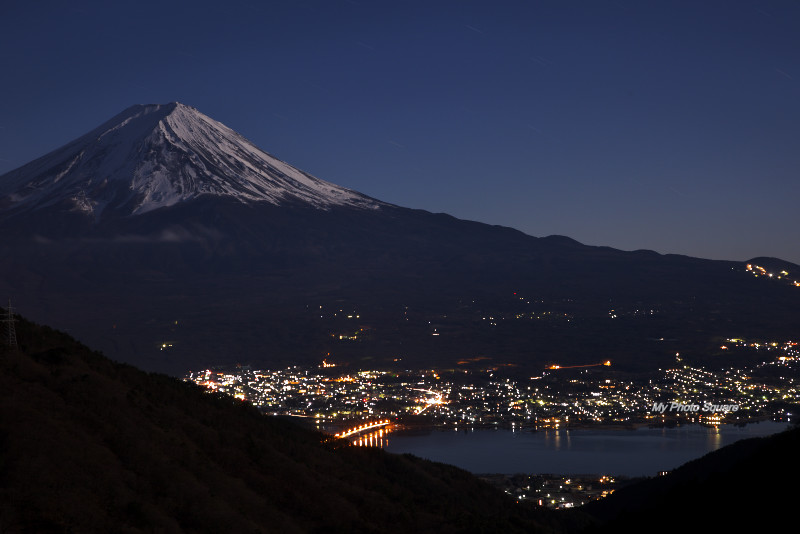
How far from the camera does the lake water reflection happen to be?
2245 inches

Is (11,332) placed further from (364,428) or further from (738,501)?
(364,428)

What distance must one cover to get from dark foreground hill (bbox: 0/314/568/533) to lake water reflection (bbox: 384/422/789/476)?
68.7ft

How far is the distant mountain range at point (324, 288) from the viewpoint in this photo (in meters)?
125

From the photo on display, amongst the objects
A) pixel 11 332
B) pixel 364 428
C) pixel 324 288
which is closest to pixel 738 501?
pixel 11 332

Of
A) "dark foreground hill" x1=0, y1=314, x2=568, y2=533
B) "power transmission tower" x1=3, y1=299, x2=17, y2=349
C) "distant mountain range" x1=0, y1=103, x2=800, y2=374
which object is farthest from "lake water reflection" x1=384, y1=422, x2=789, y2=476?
"distant mountain range" x1=0, y1=103, x2=800, y2=374

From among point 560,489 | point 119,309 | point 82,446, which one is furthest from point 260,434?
point 119,309

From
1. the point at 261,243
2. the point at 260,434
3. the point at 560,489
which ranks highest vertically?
the point at 261,243

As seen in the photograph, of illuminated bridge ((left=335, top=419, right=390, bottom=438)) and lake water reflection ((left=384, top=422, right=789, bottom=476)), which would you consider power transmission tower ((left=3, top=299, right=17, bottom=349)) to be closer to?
lake water reflection ((left=384, top=422, right=789, bottom=476))

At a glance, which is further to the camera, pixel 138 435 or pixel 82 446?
pixel 138 435

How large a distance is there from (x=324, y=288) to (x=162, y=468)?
13356 cm

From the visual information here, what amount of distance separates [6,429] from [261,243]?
16415 centimetres

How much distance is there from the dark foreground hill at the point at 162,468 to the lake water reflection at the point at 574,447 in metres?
20.9

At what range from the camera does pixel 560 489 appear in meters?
48.1

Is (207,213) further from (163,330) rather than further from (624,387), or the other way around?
(624,387)
